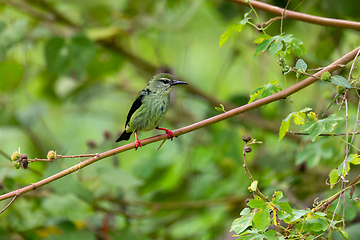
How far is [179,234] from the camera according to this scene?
5.11m

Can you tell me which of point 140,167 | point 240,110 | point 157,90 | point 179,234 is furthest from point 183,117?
point 240,110

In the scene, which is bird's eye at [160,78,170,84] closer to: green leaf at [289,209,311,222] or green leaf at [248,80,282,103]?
green leaf at [248,80,282,103]

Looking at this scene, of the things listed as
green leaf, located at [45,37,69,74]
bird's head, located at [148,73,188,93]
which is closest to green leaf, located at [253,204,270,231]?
bird's head, located at [148,73,188,93]

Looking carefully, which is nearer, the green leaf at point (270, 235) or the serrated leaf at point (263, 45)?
the green leaf at point (270, 235)

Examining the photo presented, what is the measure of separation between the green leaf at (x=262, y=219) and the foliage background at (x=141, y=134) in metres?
1.53

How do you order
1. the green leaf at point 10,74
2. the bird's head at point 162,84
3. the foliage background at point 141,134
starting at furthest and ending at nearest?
1. the green leaf at point 10,74
2. the foliage background at point 141,134
3. the bird's head at point 162,84

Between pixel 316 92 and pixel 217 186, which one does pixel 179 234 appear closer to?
pixel 217 186

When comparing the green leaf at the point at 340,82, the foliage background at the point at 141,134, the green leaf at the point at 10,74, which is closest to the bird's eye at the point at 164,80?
the foliage background at the point at 141,134

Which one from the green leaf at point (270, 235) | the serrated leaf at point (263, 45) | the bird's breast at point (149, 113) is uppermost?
the bird's breast at point (149, 113)

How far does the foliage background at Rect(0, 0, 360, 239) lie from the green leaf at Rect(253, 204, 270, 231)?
1527 mm

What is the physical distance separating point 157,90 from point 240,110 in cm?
136

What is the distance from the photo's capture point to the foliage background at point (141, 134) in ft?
12.5

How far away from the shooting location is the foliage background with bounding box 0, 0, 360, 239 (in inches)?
150

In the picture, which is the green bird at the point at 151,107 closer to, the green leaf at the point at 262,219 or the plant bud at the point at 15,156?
the plant bud at the point at 15,156
